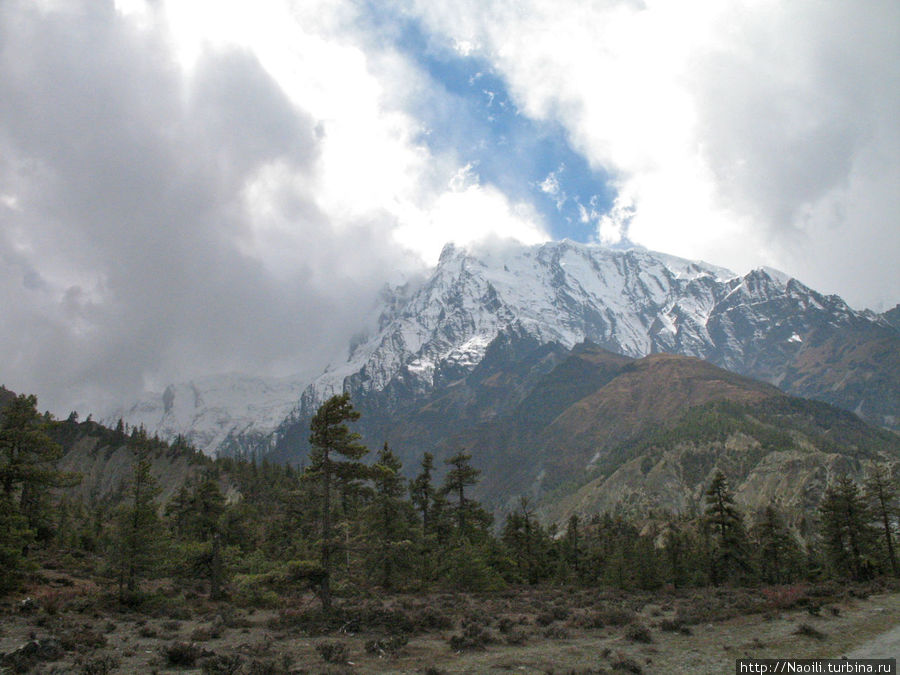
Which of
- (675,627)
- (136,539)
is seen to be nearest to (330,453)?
(136,539)

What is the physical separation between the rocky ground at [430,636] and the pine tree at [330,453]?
3.25 meters

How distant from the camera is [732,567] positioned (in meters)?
47.0

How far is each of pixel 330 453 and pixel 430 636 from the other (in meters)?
9.22

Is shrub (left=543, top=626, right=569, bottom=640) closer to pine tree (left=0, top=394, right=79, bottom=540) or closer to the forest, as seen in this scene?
the forest

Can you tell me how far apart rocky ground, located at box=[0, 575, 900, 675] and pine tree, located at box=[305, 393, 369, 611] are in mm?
3245

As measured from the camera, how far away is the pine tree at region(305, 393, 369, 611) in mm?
23916

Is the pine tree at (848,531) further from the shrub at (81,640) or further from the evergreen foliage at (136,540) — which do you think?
the shrub at (81,640)

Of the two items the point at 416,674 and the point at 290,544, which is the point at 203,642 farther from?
the point at 290,544

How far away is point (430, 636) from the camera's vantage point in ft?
71.6

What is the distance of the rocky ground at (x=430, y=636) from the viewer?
16234 millimetres

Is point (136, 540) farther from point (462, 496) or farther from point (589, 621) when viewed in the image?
point (462, 496)

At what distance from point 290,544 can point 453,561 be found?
79.6 feet

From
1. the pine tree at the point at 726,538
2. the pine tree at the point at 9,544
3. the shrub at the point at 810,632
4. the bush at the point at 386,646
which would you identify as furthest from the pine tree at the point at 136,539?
the pine tree at the point at 726,538

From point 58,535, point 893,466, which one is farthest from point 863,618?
point 893,466
